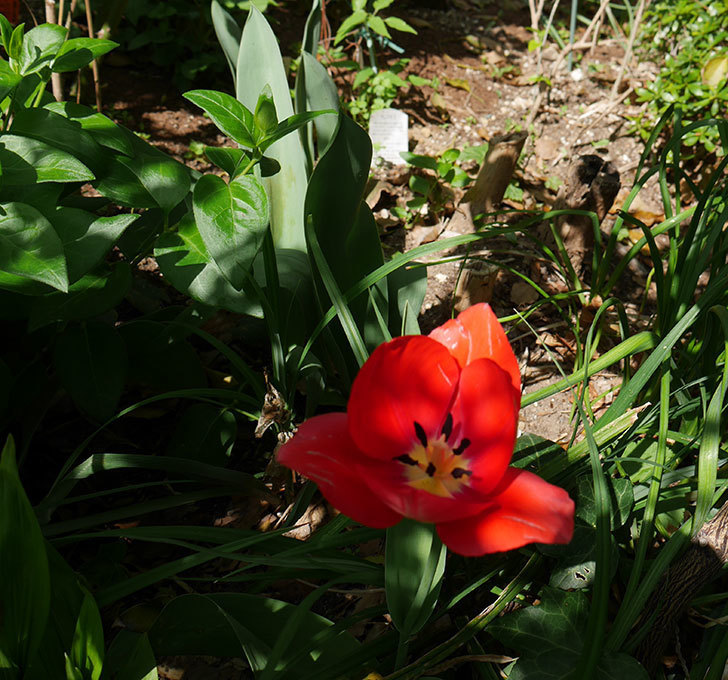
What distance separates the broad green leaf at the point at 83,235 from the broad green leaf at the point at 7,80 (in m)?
0.17

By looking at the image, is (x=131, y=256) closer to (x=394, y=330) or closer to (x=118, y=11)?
(x=394, y=330)

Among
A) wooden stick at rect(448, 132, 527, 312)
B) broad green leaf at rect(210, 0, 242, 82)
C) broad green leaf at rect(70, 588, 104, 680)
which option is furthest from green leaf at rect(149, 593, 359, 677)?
wooden stick at rect(448, 132, 527, 312)

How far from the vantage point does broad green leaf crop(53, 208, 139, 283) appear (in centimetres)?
98

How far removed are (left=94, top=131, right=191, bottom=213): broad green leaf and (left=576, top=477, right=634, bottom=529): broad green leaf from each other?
0.81 metres

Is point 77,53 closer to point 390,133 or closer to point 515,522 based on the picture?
point 515,522

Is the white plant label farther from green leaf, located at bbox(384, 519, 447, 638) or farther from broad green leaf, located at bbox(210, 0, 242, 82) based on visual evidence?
green leaf, located at bbox(384, 519, 447, 638)

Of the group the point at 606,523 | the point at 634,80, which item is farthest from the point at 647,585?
the point at 634,80

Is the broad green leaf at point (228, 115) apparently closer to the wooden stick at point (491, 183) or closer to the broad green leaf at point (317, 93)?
the broad green leaf at point (317, 93)

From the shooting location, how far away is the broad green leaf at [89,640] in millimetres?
835

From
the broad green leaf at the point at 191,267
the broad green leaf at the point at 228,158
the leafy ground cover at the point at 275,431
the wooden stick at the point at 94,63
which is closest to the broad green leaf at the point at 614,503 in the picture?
the leafy ground cover at the point at 275,431

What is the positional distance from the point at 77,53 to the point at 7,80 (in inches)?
5.5

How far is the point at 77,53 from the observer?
107 centimetres

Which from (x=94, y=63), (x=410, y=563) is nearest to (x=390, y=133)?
(x=94, y=63)

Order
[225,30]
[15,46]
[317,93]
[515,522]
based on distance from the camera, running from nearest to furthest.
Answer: [515,522]
[15,46]
[317,93]
[225,30]
